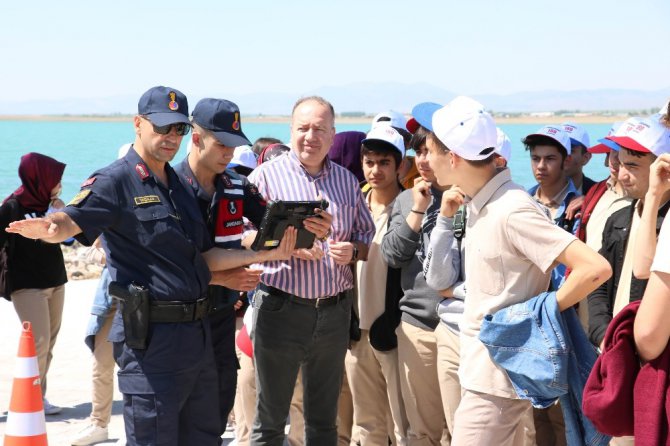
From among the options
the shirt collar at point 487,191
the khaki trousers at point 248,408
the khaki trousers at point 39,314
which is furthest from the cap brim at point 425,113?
the khaki trousers at point 39,314

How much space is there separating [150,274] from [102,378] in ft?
8.21

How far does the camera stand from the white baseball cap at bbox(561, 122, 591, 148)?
21.7 feet

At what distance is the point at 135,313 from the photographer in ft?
14.0

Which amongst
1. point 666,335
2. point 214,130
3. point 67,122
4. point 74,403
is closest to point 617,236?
point 666,335

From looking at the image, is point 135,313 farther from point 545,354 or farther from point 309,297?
point 545,354

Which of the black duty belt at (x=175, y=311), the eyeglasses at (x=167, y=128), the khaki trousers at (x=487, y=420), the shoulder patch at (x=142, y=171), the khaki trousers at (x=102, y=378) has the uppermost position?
the eyeglasses at (x=167, y=128)

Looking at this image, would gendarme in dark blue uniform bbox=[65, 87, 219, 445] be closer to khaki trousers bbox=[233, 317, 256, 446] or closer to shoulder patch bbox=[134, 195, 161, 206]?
shoulder patch bbox=[134, 195, 161, 206]

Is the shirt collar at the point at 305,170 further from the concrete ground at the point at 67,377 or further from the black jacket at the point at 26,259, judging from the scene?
the black jacket at the point at 26,259

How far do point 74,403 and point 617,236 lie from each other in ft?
15.7

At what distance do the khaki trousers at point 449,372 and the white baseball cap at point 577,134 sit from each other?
7.72ft

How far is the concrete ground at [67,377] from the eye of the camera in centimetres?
Answer: 679

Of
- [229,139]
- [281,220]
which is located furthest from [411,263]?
[229,139]

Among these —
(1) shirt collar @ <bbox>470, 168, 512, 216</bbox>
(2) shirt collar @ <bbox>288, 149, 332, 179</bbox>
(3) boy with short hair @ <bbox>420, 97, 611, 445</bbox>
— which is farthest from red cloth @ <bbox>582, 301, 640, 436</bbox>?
(2) shirt collar @ <bbox>288, 149, 332, 179</bbox>

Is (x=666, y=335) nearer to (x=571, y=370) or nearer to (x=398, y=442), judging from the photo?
(x=571, y=370)
